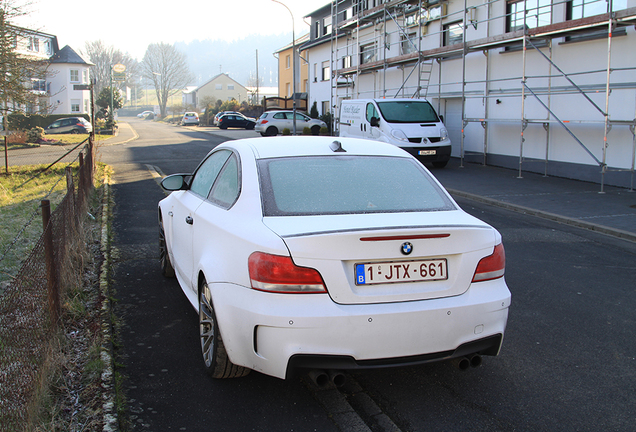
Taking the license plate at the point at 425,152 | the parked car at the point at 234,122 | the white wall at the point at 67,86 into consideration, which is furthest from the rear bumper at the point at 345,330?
the white wall at the point at 67,86

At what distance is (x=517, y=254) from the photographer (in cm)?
772

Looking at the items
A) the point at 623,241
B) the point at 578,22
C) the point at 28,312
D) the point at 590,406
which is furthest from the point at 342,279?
the point at 578,22

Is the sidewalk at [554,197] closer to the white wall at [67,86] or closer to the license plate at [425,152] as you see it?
the license plate at [425,152]

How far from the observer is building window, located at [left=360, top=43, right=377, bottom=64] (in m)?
30.7

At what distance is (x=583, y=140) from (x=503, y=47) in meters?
4.84

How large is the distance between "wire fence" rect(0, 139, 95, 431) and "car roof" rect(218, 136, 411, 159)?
1.63 metres

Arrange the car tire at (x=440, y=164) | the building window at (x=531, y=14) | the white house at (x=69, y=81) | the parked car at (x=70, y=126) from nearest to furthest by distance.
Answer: the building window at (x=531, y=14), the car tire at (x=440, y=164), the parked car at (x=70, y=126), the white house at (x=69, y=81)

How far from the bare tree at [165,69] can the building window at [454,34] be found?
101 meters

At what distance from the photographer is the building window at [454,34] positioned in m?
22.3

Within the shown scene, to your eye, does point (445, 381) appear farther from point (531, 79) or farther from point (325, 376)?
point (531, 79)

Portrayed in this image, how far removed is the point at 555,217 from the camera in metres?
10.6

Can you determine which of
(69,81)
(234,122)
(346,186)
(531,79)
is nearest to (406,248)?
(346,186)

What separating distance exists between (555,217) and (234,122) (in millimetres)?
46799

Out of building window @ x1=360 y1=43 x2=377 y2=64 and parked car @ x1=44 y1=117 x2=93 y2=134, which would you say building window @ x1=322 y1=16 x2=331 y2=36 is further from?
parked car @ x1=44 y1=117 x2=93 y2=134
